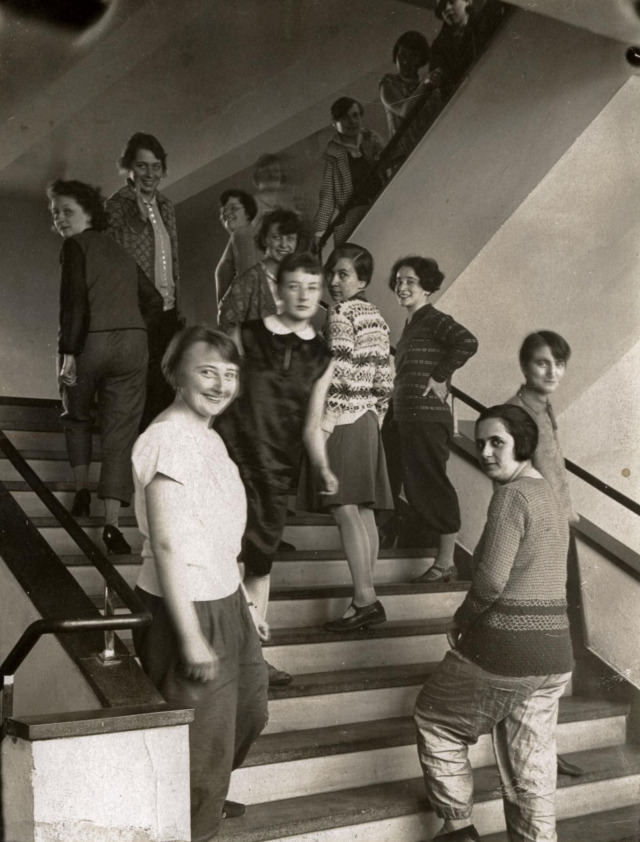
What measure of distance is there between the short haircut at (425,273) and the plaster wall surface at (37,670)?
6.05 ft

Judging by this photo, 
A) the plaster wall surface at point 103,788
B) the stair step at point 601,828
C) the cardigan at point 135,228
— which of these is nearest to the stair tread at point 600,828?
the stair step at point 601,828

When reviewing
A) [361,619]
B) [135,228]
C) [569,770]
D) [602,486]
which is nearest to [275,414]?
[361,619]

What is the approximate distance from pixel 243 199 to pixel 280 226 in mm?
722

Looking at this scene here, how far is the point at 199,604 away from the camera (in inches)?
93.4

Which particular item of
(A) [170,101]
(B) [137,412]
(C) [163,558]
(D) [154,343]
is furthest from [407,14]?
(C) [163,558]

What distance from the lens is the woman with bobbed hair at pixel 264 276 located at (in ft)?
11.7

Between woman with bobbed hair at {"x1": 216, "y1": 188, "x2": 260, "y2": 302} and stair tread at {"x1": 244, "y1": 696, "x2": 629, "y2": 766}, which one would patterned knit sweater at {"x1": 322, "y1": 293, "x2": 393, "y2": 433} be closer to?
woman with bobbed hair at {"x1": 216, "y1": 188, "x2": 260, "y2": 302}

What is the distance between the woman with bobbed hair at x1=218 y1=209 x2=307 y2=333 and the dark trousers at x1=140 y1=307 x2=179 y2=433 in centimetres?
20

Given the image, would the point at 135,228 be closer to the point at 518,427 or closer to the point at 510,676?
the point at 518,427

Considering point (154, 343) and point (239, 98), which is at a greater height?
point (239, 98)

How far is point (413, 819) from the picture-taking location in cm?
287

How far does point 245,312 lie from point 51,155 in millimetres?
929

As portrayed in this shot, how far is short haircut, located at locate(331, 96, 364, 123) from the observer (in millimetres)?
4078

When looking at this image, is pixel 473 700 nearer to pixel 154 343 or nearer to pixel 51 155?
pixel 154 343
